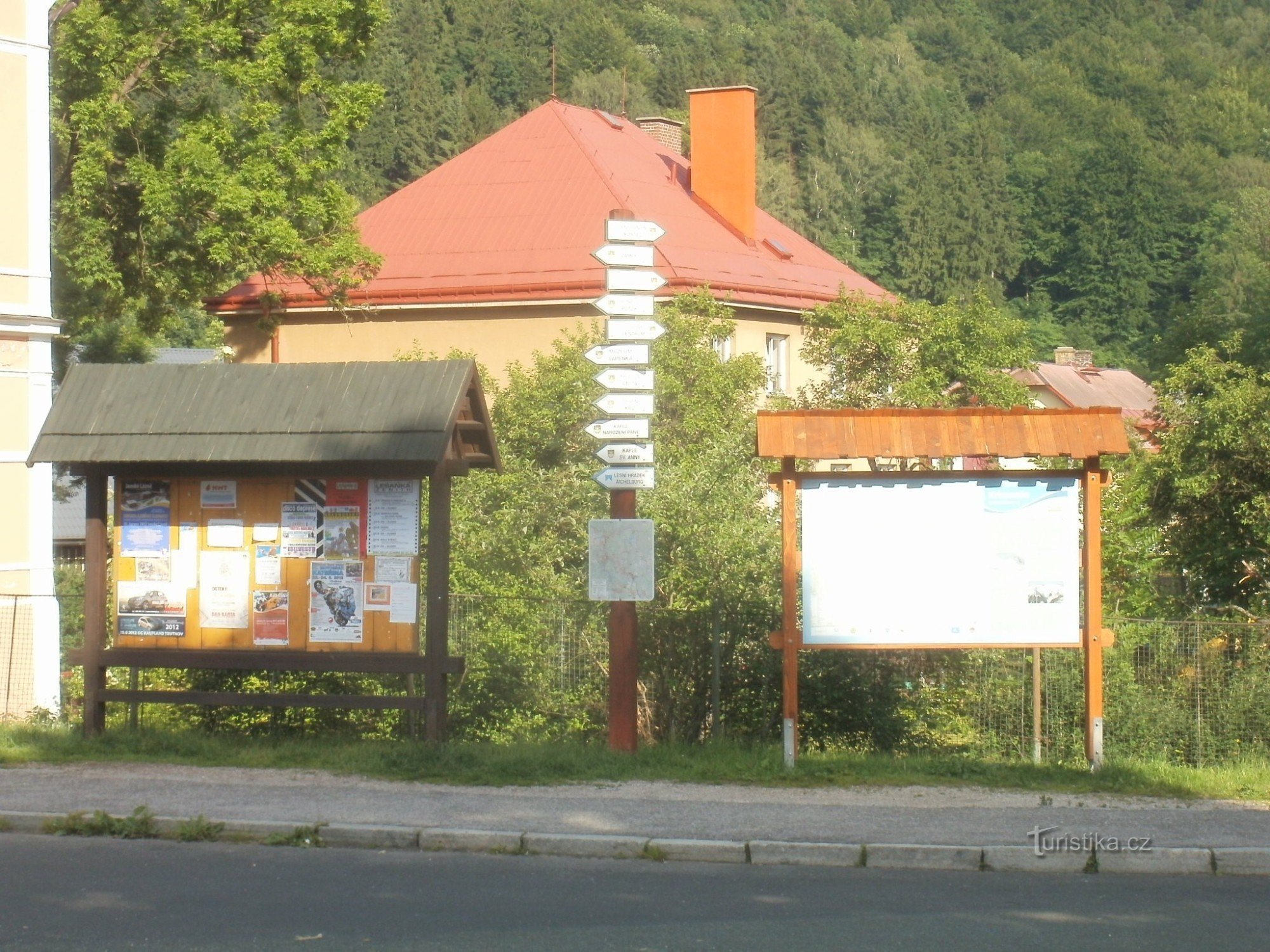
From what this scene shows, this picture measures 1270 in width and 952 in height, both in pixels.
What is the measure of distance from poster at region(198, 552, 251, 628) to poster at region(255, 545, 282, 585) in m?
0.08

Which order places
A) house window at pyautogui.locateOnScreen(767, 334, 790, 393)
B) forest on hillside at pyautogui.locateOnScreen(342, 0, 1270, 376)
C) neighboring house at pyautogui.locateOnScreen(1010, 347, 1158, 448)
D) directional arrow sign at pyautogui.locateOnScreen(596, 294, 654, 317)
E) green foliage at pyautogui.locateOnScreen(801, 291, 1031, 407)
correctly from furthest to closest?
forest on hillside at pyautogui.locateOnScreen(342, 0, 1270, 376) < neighboring house at pyautogui.locateOnScreen(1010, 347, 1158, 448) < house window at pyautogui.locateOnScreen(767, 334, 790, 393) < green foliage at pyautogui.locateOnScreen(801, 291, 1031, 407) < directional arrow sign at pyautogui.locateOnScreen(596, 294, 654, 317)

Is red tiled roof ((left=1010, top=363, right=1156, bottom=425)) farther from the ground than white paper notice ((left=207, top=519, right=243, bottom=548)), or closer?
farther from the ground

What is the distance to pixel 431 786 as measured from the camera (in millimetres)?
10656

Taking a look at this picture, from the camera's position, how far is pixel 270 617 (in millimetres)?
12055

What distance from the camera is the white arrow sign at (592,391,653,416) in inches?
464

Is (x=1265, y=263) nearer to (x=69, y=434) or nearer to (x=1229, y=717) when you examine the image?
(x=1229, y=717)

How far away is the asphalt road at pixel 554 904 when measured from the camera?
7.12 meters

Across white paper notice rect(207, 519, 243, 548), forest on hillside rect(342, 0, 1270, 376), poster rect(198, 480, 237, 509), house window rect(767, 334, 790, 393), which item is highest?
forest on hillside rect(342, 0, 1270, 376)

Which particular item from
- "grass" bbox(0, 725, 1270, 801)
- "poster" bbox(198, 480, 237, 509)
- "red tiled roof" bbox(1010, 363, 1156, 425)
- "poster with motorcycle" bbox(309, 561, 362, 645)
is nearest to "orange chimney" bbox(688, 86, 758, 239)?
"red tiled roof" bbox(1010, 363, 1156, 425)

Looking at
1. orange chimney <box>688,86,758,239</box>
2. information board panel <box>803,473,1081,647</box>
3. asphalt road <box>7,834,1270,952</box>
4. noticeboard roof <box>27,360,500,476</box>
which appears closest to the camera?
asphalt road <box>7,834,1270,952</box>

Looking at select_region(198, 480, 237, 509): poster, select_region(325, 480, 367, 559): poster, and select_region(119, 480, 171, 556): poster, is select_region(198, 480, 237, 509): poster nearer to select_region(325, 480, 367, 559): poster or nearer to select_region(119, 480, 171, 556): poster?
select_region(119, 480, 171, 556): poster

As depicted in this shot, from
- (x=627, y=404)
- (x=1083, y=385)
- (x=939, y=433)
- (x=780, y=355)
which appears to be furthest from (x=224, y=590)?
(x=1083, y=385)

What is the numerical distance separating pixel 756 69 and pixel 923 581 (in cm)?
9734

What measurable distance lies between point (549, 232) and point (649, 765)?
78.4 feet
